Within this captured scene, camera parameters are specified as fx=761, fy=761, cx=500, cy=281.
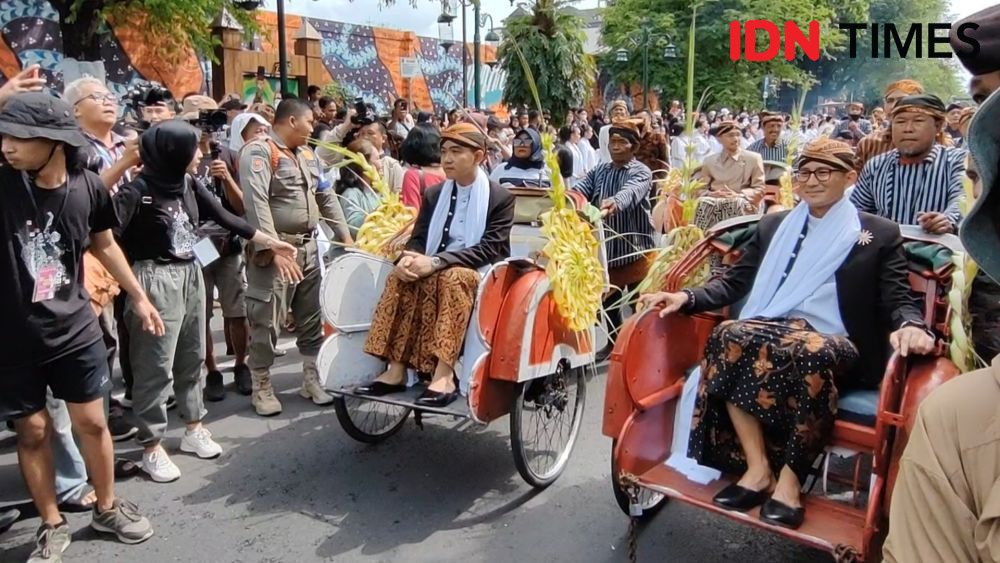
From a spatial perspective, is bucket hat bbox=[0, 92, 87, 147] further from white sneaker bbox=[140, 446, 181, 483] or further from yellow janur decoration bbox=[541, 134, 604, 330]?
yellow janur decoration bbox=[541, 134, 604, 330]

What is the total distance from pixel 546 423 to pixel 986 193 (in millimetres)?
3305

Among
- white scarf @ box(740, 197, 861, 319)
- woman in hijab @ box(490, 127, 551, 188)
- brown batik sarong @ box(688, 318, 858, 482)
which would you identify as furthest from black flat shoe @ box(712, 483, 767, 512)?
woman in hijab @ box(490, 127, 551, 188)

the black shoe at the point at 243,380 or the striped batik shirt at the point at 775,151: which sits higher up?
the striped batik shirt at the point at 775,151

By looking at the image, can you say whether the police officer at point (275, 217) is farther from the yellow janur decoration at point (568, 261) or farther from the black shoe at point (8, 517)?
the yellow janur decoration at point (568, 261)

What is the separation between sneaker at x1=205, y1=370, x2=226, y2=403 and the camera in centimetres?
518

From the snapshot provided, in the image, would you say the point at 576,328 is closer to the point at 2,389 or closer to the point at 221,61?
the point at 2,389

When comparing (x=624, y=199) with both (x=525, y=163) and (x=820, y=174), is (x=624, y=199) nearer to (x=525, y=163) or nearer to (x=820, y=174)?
(x=525, y=163)

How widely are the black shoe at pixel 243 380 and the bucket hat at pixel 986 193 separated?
482 centimetres

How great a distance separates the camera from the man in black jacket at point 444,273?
3850 mm

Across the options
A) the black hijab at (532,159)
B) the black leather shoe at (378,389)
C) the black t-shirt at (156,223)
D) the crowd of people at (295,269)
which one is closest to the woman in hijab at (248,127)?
the crowd of people at (295,269)

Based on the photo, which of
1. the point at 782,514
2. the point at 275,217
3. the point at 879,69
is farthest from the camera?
the point at 879,69

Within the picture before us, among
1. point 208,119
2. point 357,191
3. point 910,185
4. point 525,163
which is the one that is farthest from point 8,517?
point 910,185

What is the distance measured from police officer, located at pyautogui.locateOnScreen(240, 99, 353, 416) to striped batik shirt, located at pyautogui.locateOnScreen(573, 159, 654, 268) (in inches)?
81.5

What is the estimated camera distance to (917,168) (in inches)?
160
